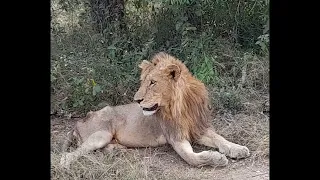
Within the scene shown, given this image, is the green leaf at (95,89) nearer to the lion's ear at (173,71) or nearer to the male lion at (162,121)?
the male lion at (162,121)

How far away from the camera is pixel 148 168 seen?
249cm

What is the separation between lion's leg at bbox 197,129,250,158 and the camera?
8.43ft

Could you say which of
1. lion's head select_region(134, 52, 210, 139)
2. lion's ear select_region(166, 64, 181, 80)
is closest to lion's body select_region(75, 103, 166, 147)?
lion's head select_region(134, 52, 210, 139)

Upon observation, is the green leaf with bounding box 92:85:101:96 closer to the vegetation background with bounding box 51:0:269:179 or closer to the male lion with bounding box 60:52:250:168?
the vegetation background with bounding box 51:0:269:179

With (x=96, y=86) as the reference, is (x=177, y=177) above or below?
below

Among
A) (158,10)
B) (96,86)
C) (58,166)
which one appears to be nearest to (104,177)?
(58,166)

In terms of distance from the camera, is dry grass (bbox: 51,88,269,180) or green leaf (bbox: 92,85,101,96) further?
green leaf (bbox: 92,85,101,96)

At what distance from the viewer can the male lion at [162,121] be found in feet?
8.43

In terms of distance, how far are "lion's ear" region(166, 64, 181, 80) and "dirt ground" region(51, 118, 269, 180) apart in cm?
36

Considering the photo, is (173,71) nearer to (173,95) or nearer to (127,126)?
(173,95)
